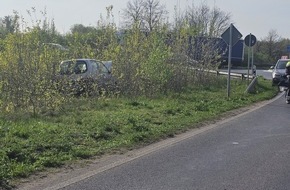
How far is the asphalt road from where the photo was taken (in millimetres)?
6062

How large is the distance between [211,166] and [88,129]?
3.62 metres

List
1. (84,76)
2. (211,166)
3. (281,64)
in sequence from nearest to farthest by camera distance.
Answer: (211,166) < (84,76) < (281,64)

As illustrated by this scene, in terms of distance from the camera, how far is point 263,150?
8.55 metres

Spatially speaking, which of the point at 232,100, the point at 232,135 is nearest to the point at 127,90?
the point at 232,100

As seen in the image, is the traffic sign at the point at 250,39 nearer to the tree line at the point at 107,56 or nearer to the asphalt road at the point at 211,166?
the tree line at the point at 107,56

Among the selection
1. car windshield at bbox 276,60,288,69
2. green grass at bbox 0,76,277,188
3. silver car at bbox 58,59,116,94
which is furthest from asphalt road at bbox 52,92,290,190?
car windshield at bbox 276,60,288,69

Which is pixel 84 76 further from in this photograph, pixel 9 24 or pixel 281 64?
Answer: pixel 281 64

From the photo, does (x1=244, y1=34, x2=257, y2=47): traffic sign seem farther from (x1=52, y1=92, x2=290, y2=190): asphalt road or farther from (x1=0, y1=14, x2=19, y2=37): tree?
(x1=52, y1=92, x2=290, y2=190): asphalt road

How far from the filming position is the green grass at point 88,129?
7.32 meters

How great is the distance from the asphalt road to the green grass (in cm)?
92

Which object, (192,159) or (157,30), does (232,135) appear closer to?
(192,159)

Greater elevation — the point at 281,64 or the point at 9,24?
the point at 9,24

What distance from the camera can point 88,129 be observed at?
9.93 meters

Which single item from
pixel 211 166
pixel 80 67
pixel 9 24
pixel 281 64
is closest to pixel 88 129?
pixel 211 166
